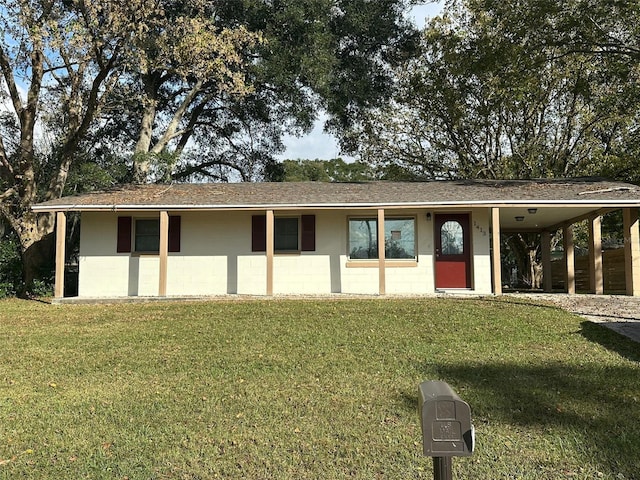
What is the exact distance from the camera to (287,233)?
13.9 meters

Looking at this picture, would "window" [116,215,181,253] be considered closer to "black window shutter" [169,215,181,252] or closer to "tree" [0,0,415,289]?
"black window shutter" [169,215,181,252]

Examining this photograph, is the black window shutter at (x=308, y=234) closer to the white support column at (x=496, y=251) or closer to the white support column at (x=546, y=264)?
the white support column at (x=496, y=251)

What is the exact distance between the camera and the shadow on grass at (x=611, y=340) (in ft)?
21.5

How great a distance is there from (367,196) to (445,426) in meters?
11.9

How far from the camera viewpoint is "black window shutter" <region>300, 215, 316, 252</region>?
44.8 feet

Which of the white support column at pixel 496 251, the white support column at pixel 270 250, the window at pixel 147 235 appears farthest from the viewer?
the window at pixel 147 235

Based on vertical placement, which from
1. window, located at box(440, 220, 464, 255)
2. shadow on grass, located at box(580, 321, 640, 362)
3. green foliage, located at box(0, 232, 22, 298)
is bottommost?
shadow on grass, located at box(580, 321, 640, 362)

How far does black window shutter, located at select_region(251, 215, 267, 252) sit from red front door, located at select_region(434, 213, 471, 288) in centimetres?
461

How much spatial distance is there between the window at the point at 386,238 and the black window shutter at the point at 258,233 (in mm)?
2341

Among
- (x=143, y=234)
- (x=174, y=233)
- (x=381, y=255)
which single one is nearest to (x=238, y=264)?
(x=174, y=233)

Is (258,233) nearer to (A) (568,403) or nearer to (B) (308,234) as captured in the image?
(B) (308,234)

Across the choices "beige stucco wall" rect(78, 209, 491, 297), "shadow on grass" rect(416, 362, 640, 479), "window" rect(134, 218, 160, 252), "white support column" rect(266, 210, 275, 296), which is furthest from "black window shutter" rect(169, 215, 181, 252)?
"shadow on grass" rect(416, 362, 640, 479)

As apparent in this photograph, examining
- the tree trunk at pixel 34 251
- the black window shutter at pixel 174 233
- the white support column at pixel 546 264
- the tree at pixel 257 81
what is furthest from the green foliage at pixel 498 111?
the tree trunk at pixel 34 251

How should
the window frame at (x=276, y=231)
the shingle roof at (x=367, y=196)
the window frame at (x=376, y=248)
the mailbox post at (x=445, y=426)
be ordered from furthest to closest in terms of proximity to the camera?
1. the window frame at (x=276, y=231)
2. the window frame at (x=376, y=248)
3. the shingle roof at (x=367, y=196)
4. the mailbox post at (x=445, y=426)
